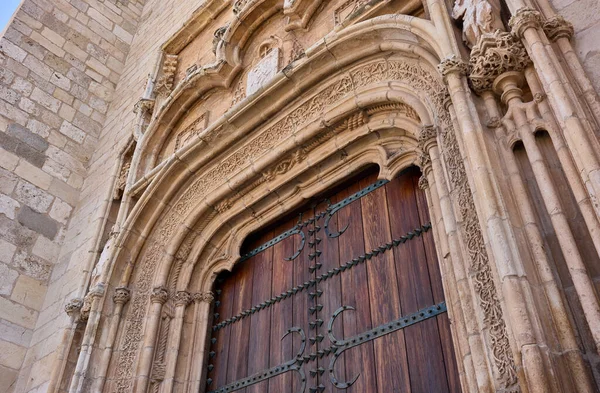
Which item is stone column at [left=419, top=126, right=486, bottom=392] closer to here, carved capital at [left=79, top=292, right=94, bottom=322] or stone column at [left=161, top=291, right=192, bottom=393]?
stone column at [left=161, top=291, right=192, bottom=393]

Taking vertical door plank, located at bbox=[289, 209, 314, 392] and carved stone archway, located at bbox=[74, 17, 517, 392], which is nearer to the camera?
carved stone archway, located at bbox=[74, 17, 517, 392]

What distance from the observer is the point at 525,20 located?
2350 millimetres

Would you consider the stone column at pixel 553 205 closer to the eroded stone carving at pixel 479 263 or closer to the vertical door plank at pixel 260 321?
the eroded stone carving at pixel 479 263

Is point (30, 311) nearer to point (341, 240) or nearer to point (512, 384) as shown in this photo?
point (341, 240)

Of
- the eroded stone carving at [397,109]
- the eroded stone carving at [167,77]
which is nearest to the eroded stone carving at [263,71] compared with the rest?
the eroded stone carving at [397,109]

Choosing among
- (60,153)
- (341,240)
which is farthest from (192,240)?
(60,153)

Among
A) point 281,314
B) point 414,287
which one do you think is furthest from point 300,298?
point 414,287

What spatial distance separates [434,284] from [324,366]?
2.75ft

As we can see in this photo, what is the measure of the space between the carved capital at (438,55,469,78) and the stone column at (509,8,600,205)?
11.0 inches

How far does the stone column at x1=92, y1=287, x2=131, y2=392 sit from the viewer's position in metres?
3.87

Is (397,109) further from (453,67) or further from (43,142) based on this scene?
(43,142)

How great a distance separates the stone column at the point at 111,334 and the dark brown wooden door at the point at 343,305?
769mm

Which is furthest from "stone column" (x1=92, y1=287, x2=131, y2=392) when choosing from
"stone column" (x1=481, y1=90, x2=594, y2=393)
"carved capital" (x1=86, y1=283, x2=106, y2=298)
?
"stone column" (x1=481, y1=90, x2=594, y2=393)

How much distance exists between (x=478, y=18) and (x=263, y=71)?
2.28m
